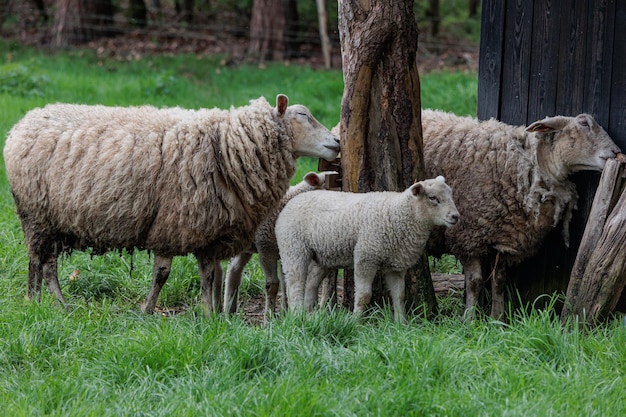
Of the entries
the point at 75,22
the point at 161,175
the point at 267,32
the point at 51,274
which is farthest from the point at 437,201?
the point at 75,22

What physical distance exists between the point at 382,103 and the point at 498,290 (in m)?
1.67

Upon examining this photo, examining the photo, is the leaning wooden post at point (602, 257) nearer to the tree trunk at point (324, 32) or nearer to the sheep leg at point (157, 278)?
the sheep leg at point (157, 278)

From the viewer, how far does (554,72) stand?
6.67 metres

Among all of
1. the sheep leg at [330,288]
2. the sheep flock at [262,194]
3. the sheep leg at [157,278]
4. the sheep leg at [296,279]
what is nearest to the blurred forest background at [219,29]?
the sheep leg at [330,288]

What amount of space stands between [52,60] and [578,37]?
1162 centimetres

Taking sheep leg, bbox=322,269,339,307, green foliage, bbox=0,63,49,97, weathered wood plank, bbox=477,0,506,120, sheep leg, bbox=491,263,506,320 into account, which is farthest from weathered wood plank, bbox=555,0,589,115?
green foliage, bbox=0,63,49,97

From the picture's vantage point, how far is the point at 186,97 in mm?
13539

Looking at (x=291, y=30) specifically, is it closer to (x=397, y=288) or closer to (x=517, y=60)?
(x=517, y=60)

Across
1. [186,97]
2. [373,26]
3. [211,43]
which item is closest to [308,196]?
[373,26]

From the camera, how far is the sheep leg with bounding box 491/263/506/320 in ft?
22.1

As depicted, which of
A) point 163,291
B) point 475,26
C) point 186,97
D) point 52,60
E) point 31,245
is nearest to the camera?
point 31,245

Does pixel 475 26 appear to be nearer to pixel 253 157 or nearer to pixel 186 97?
pixel 186 97

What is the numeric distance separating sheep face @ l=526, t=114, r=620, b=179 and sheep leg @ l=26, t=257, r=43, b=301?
3743mm

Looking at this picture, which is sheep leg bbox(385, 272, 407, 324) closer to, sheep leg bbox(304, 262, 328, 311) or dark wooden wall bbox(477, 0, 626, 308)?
sheep leg bbox(304, 262, 328, 311)
